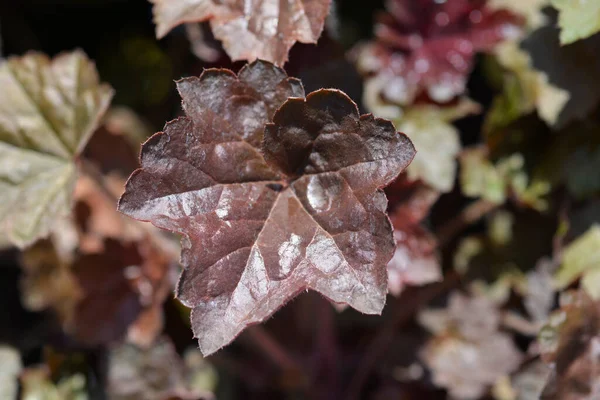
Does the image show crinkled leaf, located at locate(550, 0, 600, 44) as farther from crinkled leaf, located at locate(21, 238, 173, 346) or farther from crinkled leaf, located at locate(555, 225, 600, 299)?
crinkled leaf, located at locate(21, 238, 173, 346)

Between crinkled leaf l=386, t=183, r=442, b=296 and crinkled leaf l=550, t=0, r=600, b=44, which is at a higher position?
crinkled leaf l=550, t=0, r=600, b=44

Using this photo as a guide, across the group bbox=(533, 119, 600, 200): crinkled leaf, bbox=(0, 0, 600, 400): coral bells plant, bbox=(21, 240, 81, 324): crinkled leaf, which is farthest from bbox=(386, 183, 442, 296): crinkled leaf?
bbox=(21, 240, 81, 324): crinkled leaf

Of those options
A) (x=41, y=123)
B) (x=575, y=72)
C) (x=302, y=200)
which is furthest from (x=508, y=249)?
(x=41, y=123)

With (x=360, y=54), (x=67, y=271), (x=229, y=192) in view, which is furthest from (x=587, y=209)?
(x=67, y=271)

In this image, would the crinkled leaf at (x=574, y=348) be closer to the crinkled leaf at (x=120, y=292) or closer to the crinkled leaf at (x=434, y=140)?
the crinkled leaf at (x=434, y=140)

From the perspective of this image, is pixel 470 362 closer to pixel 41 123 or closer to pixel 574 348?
pixel 574 348

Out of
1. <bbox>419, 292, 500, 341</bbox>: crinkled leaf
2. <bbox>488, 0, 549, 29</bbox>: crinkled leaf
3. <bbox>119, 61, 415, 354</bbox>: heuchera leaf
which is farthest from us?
<bbox>419, 292, 500, 341</bbox>: crinkled leaf

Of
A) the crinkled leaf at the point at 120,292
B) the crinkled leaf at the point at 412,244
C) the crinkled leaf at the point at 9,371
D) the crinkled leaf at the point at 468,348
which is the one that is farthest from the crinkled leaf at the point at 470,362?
the crinkled leaf at the point at 9,371
